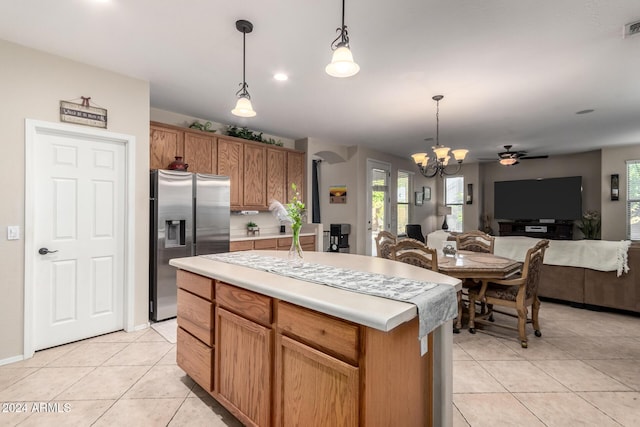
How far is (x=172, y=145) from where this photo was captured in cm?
401

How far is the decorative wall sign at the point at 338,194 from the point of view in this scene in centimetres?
677

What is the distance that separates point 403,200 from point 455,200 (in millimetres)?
2084

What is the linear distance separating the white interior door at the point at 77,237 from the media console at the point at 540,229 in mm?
8647

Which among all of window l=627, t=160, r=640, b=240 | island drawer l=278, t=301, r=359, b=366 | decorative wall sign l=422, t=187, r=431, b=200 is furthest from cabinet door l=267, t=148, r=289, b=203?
window l=627, t=160, r=640, b=240

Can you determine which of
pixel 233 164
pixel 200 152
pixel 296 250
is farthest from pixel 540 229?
pixel 200 152

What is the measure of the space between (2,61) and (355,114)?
3659 millimetres

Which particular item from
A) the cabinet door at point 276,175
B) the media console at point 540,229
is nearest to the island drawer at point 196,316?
the cabinet door at point 276,175

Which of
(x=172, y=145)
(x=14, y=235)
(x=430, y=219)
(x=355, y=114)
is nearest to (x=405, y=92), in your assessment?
(x=355, y=114)

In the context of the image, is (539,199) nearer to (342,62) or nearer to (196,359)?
(342,62)

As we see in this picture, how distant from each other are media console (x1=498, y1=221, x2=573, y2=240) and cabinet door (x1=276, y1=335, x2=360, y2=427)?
8426 millimetres

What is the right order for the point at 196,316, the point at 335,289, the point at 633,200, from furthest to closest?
1. the point at 633,200
2. the point at 196,316
3. the point at 335,289

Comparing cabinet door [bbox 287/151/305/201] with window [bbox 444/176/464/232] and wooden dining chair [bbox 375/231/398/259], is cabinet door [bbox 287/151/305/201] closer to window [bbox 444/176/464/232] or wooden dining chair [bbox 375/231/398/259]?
wooden dining chair [bbox 375/231/398/259]

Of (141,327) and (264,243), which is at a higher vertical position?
(264,243)

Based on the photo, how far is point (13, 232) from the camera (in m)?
2.62
